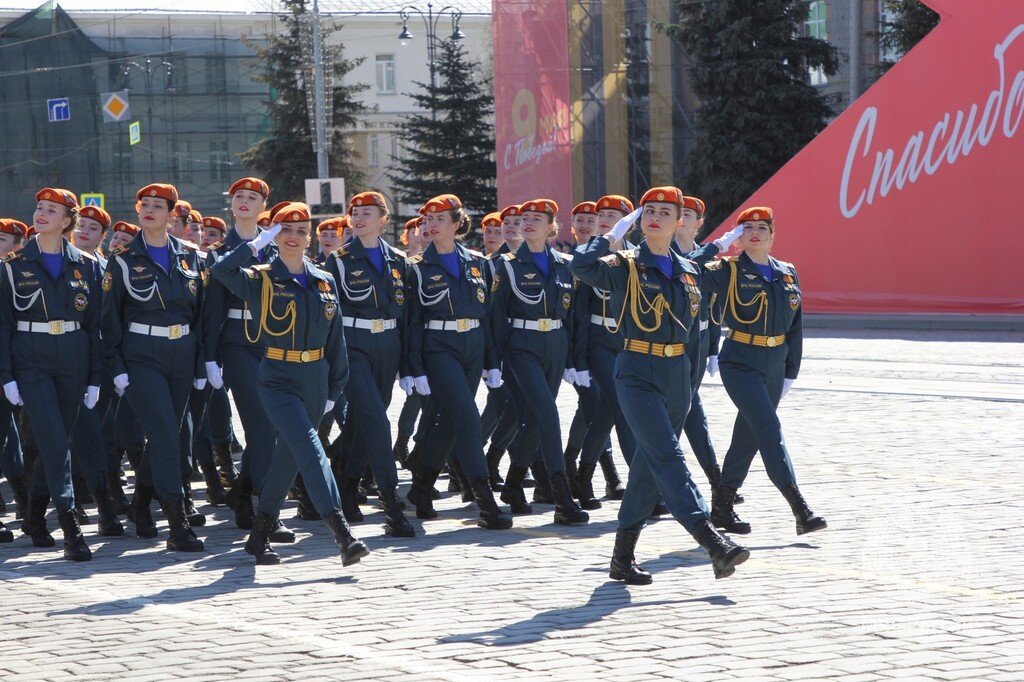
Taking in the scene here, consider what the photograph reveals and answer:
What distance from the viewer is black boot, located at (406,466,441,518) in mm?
9609

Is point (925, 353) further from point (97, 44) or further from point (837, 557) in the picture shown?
point (97, 44)

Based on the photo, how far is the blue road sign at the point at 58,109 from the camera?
185ft

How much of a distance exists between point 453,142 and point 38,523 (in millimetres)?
38115

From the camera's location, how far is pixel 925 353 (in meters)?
20.9

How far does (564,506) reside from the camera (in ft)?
30.4

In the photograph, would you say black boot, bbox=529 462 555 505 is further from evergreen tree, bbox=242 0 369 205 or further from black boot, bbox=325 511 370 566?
evergreen tree, bbox=242 0 369 205

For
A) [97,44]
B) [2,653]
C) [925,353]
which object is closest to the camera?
[2,653]

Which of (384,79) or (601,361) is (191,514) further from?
(384,79)

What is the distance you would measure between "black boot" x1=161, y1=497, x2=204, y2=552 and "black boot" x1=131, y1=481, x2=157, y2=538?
1.59ft

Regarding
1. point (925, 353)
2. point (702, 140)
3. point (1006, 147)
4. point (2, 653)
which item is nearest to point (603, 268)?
point (2, 653)

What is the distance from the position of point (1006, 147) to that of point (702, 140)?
11.2 m

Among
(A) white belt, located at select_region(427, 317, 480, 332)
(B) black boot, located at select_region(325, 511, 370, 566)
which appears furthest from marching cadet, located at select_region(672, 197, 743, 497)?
(B) black boot, located at select_region(325, 511, 370, 566)

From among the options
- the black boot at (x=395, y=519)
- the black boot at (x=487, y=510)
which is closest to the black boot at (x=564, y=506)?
the black boot at (x=487, y=510)

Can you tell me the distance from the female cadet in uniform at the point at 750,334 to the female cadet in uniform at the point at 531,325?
3.74ft
